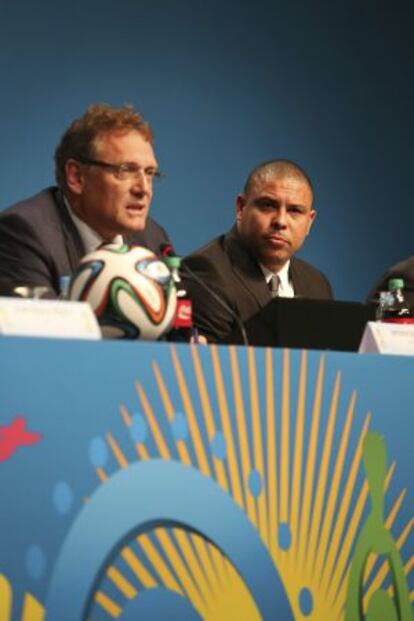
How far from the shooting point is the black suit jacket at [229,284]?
3.32 metres

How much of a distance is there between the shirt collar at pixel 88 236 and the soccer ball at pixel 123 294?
3.05 ft

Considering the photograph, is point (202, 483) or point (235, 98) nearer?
point (202, 483)

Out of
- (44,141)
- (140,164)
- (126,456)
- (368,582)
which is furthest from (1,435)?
(44,141)

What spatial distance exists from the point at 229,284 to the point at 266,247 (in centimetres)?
24

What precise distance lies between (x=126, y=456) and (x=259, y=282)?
1.94 m

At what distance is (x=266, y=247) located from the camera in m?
3.68

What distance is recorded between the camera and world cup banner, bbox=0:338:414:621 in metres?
1.58

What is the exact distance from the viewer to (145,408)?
1720 mm

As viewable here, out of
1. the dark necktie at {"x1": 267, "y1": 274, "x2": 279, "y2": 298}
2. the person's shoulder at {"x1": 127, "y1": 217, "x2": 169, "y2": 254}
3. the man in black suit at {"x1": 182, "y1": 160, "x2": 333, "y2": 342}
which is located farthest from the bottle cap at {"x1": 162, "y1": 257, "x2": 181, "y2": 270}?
the dark necktie at {"x1": 267, "y1": 274, "x2": 279, "y2": 298}

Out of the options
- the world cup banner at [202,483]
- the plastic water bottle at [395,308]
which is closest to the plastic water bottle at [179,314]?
the world cup banner at [202,483]

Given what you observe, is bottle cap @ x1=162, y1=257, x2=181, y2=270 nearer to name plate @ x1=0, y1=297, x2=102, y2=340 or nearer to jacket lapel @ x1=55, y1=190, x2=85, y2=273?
name plate @ x1=0, y1=297, x2=102, y2=340

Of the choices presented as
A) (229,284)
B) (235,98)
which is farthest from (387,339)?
(235,98)

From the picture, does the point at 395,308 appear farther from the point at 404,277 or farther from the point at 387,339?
the point at 387,339

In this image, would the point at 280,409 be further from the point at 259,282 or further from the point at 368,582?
the point at 259,282
